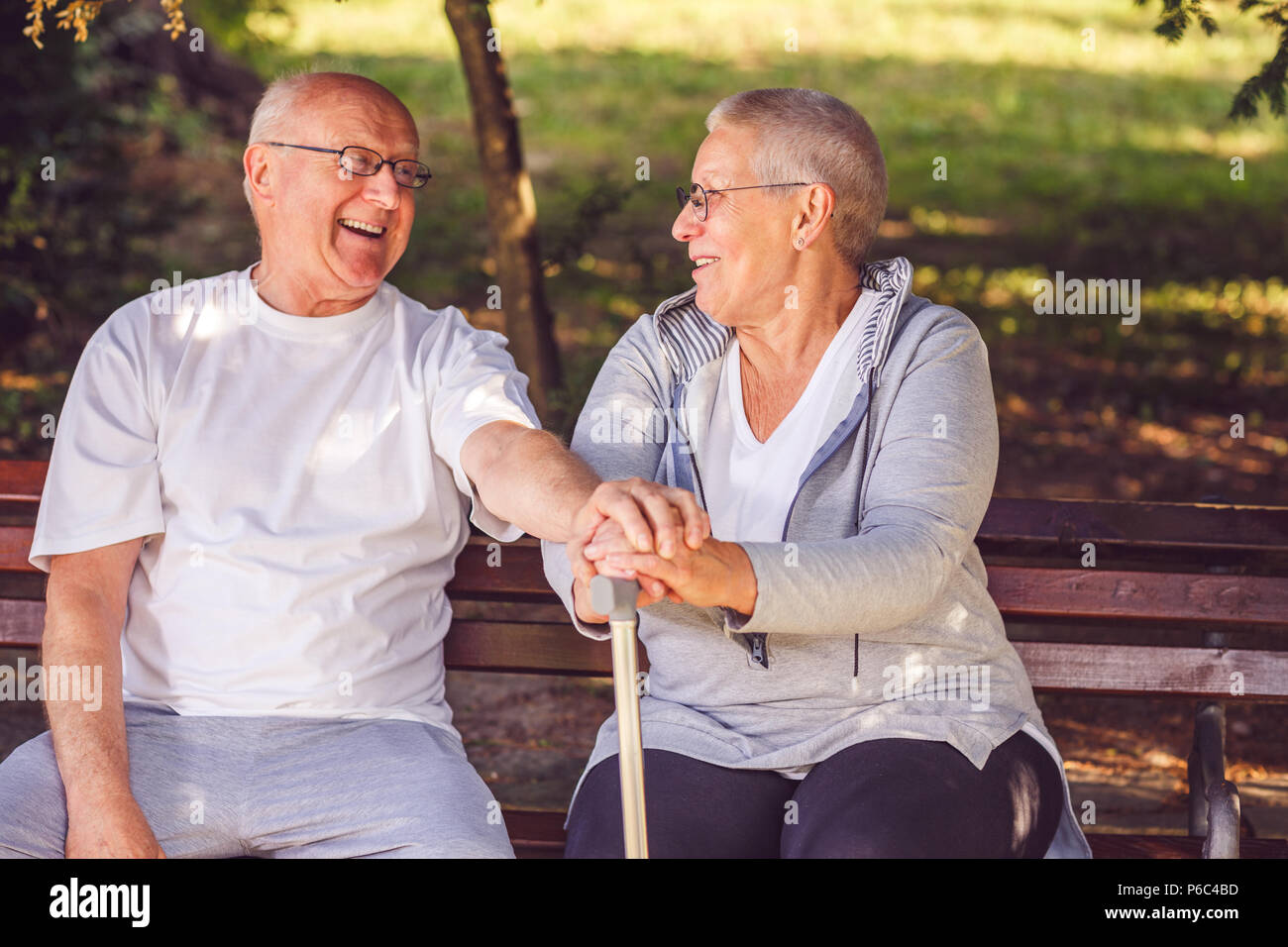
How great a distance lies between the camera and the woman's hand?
2.33 meters

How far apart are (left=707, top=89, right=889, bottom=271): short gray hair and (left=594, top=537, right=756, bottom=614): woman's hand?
829 millimetres

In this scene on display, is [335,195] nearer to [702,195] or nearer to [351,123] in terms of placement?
[351,123]

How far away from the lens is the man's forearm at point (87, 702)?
265cm

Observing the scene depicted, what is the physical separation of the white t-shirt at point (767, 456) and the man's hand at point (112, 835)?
48.9 inches

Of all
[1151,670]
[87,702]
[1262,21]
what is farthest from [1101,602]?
[87,702]

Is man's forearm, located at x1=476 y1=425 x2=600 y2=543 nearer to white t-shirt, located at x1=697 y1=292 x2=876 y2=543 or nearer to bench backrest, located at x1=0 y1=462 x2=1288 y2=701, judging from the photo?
white t-shirt, located at x1=697 y1=292 x2=876 y2=543

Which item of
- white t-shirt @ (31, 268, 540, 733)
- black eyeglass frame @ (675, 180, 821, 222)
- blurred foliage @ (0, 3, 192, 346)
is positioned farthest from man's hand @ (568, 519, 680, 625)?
blurred foliage @ (0, 3, 192, 346)

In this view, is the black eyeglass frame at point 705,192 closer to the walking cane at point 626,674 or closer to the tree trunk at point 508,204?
the walking cane at point 626,674

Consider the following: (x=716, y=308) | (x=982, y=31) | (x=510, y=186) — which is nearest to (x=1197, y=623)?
(x=716, y=308)

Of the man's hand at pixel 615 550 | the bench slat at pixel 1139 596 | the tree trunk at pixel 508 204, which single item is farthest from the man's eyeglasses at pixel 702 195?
the tree trunk at pixel 508 204

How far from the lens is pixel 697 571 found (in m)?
2.35
